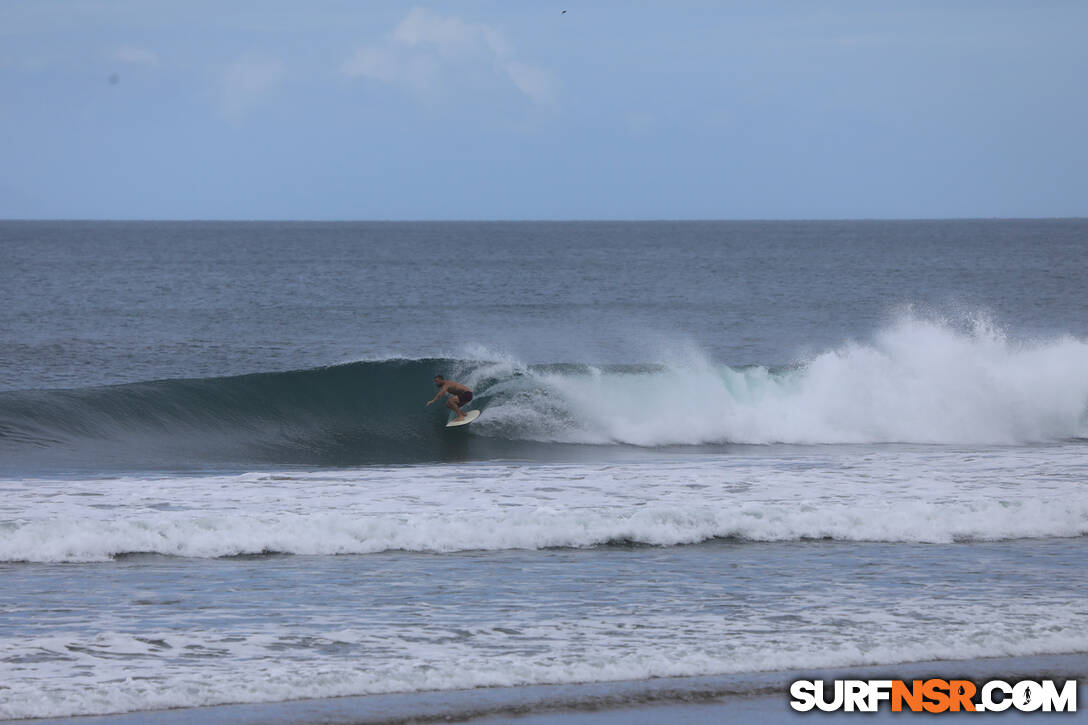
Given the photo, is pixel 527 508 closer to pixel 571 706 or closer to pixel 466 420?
pixel 571 706

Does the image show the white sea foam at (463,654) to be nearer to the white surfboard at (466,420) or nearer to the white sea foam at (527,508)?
the white sea foam at (527,508)

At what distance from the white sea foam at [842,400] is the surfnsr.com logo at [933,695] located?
1183 centimetres

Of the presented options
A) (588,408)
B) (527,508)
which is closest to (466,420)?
(588,408)

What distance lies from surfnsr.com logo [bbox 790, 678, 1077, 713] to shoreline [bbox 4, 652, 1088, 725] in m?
0.07

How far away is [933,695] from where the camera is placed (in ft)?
22.4

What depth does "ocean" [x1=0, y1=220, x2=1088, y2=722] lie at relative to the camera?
24.4 feet

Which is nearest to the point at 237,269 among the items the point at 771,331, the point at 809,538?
the point at 771,331

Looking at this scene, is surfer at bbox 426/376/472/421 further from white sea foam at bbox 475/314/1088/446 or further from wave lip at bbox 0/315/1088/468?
white sea foam at bbox 475/314/1088/446

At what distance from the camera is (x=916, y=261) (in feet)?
280

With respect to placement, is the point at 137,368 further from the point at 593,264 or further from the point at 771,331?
the point at 593,264

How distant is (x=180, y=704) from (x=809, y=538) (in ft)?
21.7

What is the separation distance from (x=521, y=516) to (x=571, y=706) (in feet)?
16.2

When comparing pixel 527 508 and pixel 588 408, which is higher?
pixel 588 408

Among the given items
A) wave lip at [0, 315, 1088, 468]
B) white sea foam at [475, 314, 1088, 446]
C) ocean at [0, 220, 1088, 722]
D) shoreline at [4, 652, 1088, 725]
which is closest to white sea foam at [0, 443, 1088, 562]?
ocean at [0, 220, 1088, 722]
